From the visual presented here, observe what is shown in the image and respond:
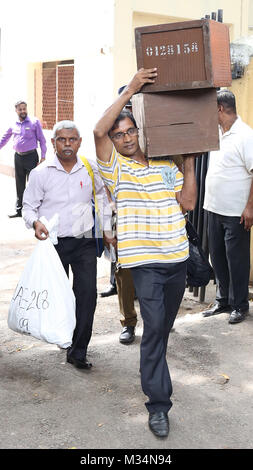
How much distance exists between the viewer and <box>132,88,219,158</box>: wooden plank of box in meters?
3.45

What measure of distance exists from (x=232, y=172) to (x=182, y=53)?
230 centimetres

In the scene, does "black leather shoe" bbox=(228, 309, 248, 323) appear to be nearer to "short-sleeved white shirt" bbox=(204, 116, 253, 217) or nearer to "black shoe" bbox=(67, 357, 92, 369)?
"short-sleeved white shirt" bbox=(204, 116, 253, 217)

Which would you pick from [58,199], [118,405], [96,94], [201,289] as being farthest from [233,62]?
[96,94]

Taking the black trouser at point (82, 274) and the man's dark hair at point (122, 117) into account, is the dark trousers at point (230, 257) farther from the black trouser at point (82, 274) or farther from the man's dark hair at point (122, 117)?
the man's dark hair at point (122, 117)

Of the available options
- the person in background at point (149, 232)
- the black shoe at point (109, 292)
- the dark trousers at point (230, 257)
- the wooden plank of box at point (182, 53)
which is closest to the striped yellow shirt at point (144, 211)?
the person in background at point (149, 232)

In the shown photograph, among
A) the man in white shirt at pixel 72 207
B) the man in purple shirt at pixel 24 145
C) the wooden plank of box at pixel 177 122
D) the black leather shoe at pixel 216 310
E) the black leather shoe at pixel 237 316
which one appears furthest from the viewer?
the man in purple shirt at pixel 24 145

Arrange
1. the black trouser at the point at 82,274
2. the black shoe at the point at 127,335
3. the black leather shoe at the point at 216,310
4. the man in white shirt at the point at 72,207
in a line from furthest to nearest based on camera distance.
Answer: the black leather shoe at the point at 216,310 → the black shoe at the point at 127,335 → the black trouser at the point at 82,274 → the man in white shirt at the point at 72,207

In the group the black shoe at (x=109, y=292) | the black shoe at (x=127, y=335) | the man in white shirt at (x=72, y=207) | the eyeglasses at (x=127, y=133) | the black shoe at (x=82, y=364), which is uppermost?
the eyeglasses at (x=127, y=133)

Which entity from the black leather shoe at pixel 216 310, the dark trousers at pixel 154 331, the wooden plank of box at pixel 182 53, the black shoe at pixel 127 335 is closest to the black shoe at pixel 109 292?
the black leather shoe at pixel 216 310

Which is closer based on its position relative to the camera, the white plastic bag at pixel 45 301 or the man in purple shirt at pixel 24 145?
the white plastic bag at pixel 45 301

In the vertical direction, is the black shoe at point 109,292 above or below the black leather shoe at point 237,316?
above

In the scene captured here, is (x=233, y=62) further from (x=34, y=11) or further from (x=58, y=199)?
(x=34, y=11)

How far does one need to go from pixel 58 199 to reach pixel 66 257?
0.42 metres

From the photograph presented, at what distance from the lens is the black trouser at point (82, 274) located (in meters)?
4.52
